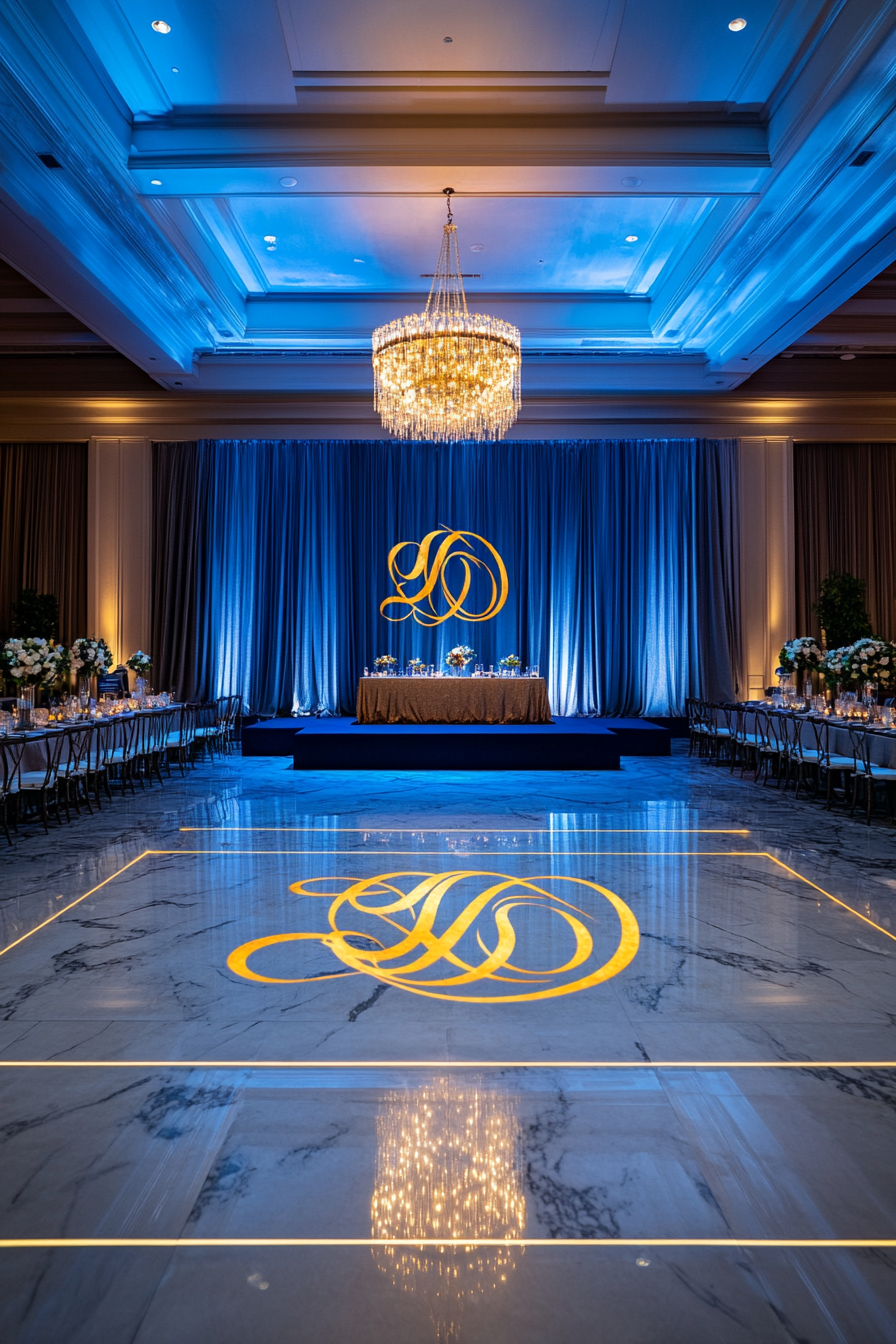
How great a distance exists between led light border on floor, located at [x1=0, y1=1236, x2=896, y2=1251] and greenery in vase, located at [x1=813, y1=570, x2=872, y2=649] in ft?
36.1

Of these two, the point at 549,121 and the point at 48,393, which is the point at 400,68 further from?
the point at 48,393

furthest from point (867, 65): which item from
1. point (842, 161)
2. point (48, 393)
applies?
point (48, 393)

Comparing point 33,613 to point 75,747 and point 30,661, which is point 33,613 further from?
point 30,661

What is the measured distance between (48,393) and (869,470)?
37.7 feet

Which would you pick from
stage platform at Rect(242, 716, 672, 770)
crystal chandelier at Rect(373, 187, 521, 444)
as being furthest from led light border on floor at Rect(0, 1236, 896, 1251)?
stage platform at Rect(242, 716, 672, 770)

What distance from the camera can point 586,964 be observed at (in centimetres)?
350

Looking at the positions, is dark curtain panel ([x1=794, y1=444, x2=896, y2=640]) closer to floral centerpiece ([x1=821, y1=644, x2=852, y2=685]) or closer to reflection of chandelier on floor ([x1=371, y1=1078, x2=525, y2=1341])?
floral centerpiece ([x1=821, y1=644, x2=852, y2=685])

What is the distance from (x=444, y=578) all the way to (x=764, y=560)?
180 inches

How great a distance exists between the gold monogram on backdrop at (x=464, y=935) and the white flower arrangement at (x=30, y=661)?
3.58 m

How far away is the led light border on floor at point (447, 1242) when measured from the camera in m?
1.80

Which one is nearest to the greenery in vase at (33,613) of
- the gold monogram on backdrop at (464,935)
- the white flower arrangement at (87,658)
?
the white flower arrangement at (87,658)

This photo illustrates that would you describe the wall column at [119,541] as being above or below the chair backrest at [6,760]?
above

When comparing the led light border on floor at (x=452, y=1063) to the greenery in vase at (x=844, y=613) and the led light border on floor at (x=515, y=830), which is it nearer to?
the led light border on floor at (x=515, y=830)

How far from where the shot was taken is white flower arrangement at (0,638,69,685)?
23.0ft
